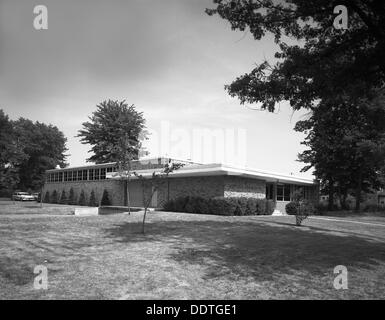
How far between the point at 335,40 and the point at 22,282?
10106 mm

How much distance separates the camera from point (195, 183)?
27656mm

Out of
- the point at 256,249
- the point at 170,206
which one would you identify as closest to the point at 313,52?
the point at 256,249

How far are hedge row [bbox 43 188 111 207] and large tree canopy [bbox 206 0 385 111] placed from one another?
27.4 metres

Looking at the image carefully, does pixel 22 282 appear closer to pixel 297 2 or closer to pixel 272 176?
pixel 297 2

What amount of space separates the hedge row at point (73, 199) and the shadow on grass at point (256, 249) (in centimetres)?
2173

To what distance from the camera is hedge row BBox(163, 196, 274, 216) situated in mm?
23938

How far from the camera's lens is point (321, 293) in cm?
679

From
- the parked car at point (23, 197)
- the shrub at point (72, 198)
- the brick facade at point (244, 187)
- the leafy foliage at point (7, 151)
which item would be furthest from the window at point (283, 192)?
the leafy foliage at point (7, 151)

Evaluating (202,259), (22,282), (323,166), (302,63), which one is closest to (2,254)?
(22,282)

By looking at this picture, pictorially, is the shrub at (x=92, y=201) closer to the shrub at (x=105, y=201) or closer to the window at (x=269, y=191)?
the shrub at (x=105, y=201)

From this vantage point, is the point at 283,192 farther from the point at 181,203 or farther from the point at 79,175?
the point at 79,175

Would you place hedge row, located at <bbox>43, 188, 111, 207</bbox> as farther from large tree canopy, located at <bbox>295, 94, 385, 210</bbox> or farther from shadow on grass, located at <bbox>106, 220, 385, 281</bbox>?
shadow on grass, located at <bbox>106, 220, 385, 281</bbox>

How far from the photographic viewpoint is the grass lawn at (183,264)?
6.64 m
